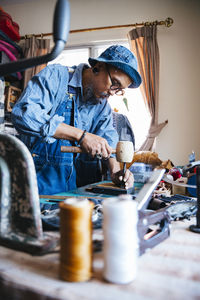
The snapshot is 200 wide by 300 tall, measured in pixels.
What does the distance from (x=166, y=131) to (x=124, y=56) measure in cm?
251

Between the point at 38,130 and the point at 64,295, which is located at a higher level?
the point at 38,130

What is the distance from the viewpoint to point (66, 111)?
6.03 ft

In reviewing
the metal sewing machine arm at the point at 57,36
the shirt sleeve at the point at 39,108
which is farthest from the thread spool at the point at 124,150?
the metal sewing machine arm at the point at 57,36

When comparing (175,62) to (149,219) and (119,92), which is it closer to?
(119,92)

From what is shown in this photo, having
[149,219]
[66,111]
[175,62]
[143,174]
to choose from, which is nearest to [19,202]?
[149,219]

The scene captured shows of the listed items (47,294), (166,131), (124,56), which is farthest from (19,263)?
(166,131)

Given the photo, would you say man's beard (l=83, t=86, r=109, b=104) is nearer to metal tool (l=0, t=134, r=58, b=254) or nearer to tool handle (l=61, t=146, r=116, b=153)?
tool handle (l=61, t=146, r=116, b=153)

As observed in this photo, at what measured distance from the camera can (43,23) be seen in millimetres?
4629

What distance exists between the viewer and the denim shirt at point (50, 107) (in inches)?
58.7

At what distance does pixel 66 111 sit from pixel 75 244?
4.78ft

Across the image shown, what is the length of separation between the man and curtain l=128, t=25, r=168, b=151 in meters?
2.05

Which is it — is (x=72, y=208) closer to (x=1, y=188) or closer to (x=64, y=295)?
(x=64, y=295)

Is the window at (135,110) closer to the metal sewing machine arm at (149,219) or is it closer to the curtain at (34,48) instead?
the curtain at (34,48)

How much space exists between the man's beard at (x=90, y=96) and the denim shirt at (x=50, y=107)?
0.03 meters
